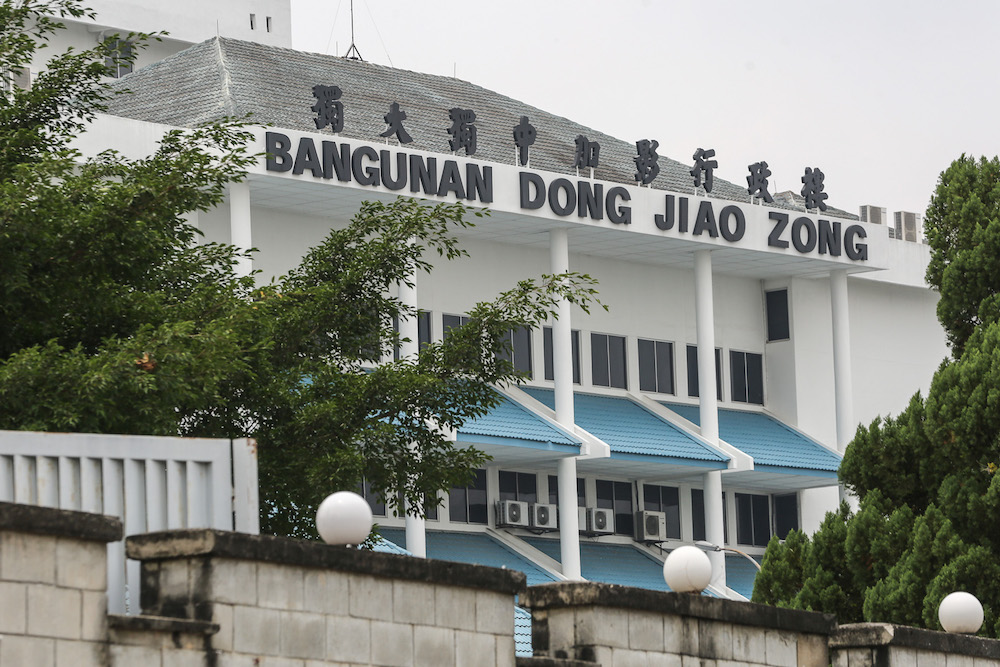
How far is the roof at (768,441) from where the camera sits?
143 ft

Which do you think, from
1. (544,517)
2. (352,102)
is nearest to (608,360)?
(544,517)

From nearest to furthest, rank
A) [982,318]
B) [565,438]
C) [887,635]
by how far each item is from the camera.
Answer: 1. [887,635]
2. [982,318]
3. [565,438]

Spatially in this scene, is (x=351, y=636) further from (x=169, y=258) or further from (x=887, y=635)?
(x=169, y=258)

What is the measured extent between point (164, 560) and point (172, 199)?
7.94 metres

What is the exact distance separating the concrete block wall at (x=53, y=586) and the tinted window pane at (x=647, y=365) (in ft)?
119

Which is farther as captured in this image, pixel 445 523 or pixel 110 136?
pixel 445 523

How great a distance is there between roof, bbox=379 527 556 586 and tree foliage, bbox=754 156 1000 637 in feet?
54.8

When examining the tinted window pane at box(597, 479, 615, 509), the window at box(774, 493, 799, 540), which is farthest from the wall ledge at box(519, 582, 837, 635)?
the window at box(774, 493, 799, 540)

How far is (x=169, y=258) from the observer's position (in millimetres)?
17984

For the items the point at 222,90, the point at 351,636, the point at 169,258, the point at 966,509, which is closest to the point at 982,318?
the point at 966,509

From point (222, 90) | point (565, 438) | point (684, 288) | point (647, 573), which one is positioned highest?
point (222, 90)

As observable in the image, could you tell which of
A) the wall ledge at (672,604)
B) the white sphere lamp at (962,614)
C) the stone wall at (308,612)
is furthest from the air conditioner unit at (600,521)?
the stone wall at (308,612)

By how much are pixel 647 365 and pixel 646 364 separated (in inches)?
1.3

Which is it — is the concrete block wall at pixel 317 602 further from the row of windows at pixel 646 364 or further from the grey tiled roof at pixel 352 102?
the row of windows at pixel 646 364
